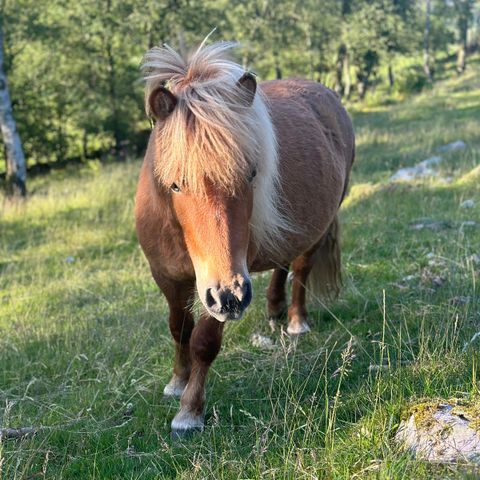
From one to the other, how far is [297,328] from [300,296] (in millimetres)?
290

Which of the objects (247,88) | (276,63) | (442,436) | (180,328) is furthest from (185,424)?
(276,63)

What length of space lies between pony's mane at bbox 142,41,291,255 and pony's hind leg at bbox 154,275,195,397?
0.66m

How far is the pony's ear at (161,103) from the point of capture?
2.45 metres

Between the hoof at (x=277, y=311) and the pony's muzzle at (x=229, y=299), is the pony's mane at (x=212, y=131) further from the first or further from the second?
the hoof at (x=277, y=311)

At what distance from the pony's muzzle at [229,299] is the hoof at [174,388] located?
1.31 meters

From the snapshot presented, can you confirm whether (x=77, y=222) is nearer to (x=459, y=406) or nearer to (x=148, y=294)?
(x=148, y=294)

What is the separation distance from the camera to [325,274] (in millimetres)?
4609

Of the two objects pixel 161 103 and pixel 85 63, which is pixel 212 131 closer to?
pixel 161 103

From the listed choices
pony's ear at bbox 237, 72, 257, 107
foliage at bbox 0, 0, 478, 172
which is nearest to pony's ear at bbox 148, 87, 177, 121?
pony's ear at bbox 237, 72, 257, 107

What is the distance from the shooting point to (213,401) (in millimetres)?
3234

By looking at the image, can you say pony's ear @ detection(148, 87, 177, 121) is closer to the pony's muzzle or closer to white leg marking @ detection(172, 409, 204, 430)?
the pony's muzzle

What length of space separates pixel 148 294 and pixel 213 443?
112 inches

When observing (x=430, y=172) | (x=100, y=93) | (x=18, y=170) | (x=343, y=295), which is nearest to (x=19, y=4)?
(x=100, y=93)

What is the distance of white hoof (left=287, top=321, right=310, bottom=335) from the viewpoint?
4125mm
